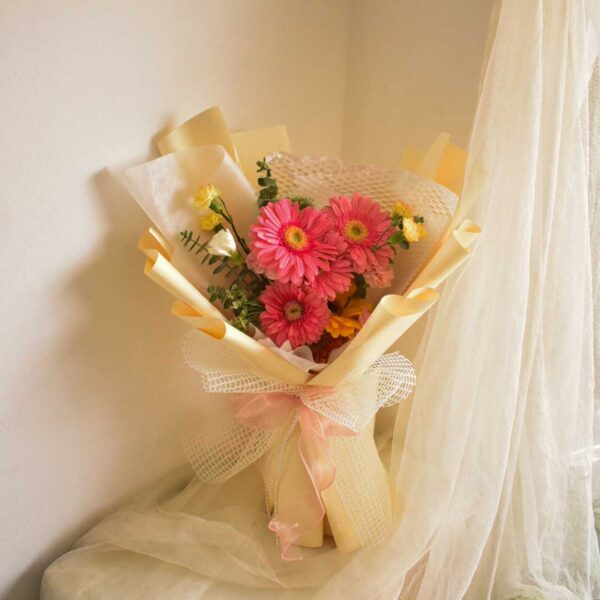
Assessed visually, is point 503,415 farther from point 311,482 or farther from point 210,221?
point 210,221

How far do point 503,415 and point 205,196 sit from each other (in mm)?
505

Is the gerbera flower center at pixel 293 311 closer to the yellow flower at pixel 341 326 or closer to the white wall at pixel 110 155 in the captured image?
the yellow flower at pixel 341 326

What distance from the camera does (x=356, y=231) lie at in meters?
0.81

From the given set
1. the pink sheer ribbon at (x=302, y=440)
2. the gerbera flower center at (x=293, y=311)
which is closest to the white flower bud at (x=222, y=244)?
the gerbera flower center at (x=293, y=311)

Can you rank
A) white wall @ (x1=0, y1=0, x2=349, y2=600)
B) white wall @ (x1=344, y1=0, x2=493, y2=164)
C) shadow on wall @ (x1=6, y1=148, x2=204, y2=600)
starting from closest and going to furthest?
white wall @ (x1=0, y1=0, x2=349, y2=600) < shadow on wall @ (x1=6, y1=148, x2=204, y2=600) < white wall @ (x1=344, y1=0, x2=493, y2=164)

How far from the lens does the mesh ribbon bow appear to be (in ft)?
2.63

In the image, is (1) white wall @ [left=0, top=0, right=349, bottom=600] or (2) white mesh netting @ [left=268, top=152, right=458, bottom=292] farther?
(2) white mesh netting @ [left=268, top=152, right=458, bottom=292]

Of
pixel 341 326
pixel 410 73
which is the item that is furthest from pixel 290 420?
pixel 410 73

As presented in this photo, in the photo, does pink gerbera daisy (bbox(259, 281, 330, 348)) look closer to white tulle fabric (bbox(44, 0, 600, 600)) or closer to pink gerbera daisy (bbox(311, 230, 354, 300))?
pink gerbera daisy (bbox(311, 230, 354, 300))

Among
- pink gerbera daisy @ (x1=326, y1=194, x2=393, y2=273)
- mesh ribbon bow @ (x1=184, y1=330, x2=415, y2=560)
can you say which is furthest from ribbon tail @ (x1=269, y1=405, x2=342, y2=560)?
pink gerbera daisy @ (x1=326, y1=194, x2=393, y2=273)

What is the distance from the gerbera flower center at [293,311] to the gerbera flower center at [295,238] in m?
0.08

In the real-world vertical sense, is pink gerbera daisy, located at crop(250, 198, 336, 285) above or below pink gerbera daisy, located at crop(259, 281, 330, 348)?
above

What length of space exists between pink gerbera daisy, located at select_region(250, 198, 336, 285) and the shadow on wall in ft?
0.72

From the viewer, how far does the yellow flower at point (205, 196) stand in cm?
79
